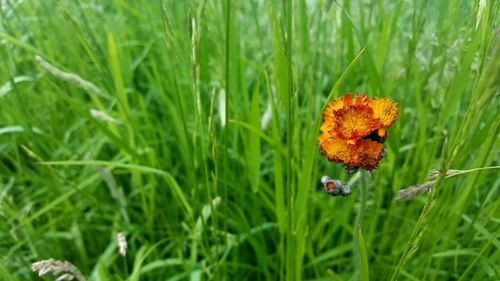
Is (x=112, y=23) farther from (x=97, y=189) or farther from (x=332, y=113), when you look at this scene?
(x=332, y=113)

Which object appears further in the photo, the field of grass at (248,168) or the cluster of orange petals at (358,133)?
the field of grass at (248,168)

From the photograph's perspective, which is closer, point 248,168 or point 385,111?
point 385,111

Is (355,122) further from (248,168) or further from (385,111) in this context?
(248,168)

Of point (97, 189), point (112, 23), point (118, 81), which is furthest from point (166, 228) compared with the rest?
point (112, 23)

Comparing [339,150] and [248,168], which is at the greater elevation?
[339,150]

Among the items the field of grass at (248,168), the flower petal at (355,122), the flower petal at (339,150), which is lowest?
the field of grass at (248,168)

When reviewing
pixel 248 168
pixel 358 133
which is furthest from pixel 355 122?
pixel 248 168

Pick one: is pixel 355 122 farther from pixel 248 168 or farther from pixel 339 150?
pixel 248 168
